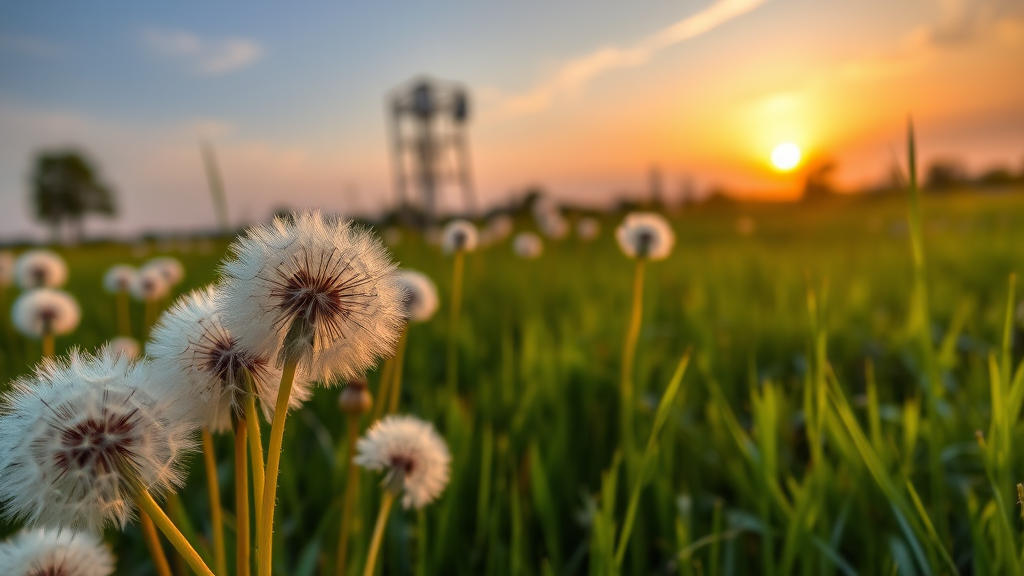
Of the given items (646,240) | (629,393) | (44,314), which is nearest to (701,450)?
(629,393)

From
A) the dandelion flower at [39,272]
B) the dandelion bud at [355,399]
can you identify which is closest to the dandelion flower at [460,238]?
the dandelion bud at [355,399]

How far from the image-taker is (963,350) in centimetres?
278

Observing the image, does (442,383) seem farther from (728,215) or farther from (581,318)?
(728,215)

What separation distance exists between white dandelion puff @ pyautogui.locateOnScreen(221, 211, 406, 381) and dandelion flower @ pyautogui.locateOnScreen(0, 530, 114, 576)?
0.40 metres

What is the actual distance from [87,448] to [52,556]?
34cm

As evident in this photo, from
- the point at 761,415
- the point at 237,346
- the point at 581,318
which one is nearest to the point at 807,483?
the point at 761,415

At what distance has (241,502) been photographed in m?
0.60

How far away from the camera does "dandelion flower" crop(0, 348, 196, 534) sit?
0.54 meters

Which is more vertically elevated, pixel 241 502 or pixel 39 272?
pixel 39 272

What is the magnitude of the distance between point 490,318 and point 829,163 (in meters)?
18.6

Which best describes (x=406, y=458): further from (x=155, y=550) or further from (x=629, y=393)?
(x=629, y=393)

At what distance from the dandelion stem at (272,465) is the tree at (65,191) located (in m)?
50.9

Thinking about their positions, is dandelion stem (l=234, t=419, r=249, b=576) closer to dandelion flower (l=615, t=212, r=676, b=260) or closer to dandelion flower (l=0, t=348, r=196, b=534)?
dandelion flower (l=0, t=348, r=196, b=534)

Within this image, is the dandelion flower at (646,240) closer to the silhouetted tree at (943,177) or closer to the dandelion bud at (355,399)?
the dandelion bud at (355,399)
